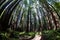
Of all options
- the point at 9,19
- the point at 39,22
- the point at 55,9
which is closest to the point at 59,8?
the point at 55,9

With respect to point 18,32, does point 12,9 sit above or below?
above

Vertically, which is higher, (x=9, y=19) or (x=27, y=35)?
(x=9, y=19)

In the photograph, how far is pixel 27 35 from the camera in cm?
123

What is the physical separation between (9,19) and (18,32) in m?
0.13

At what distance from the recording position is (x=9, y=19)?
125cm

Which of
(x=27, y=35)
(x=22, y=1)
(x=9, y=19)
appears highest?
(x=22, y=1)

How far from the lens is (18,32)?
4.05 ft

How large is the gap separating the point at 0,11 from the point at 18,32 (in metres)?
0.21

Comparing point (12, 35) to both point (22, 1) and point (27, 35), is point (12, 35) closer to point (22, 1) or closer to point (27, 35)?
point (27, 35)

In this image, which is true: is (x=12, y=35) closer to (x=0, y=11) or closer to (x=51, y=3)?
(x=0, y=11)

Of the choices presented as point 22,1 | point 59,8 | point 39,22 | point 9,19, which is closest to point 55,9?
point 59,8

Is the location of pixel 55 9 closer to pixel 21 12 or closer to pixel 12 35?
pixel 21 12

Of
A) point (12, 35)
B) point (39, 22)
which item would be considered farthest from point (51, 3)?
point (12, 35)

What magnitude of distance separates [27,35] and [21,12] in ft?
0.61
